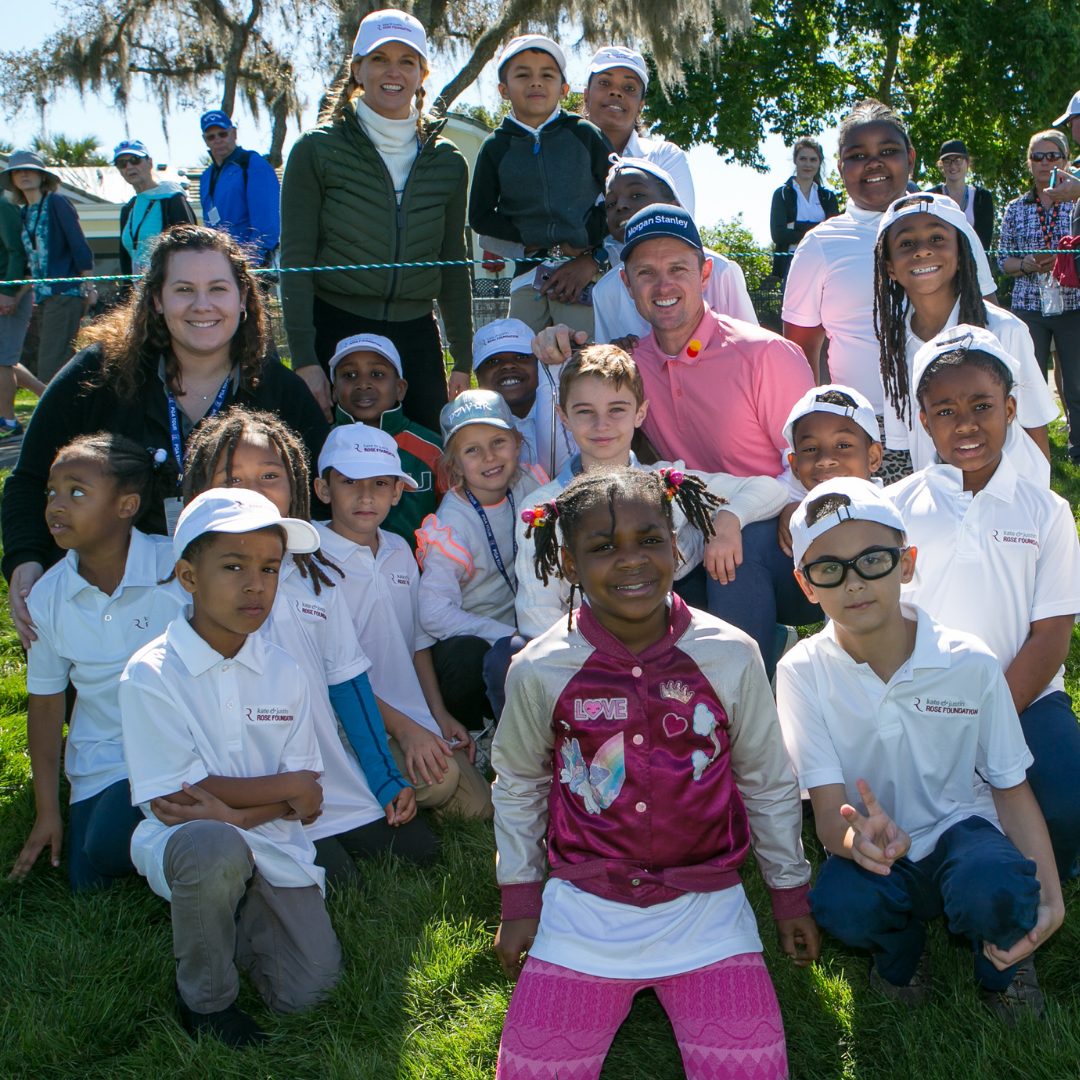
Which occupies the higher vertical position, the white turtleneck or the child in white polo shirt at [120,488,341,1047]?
the white turtleneck

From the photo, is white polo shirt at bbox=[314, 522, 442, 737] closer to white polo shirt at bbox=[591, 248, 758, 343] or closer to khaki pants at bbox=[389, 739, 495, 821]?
khaki pants at bbox=[389, 739, 495, 821]

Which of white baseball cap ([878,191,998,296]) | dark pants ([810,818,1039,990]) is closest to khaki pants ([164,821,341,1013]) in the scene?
dark pants ([810,818,1039,990])

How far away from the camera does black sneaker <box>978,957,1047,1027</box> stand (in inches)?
107

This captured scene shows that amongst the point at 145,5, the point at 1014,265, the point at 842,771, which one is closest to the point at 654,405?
the point at 842,771

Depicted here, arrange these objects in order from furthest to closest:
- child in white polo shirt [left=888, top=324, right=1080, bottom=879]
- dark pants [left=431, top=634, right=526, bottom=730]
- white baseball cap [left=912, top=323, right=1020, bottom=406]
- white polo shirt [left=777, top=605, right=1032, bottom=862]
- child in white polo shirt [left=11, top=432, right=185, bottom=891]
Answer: dark pants [left=431, top=634, right=526, bottom=730] < child in white polo shirt [left=11, top=432, right=185, bottom=891] < white baseball cap [left=912, top=323, right=1020, bottom=406] < child in white polo shirt [left=888, top=324, right=1080, bottom=879] < white polo shirt [left=777, top=605, right=1032, bottom=862]

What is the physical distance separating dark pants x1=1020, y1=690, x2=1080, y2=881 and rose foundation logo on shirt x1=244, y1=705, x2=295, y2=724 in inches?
80.1

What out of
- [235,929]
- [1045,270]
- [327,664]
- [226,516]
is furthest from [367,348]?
[1045,270]

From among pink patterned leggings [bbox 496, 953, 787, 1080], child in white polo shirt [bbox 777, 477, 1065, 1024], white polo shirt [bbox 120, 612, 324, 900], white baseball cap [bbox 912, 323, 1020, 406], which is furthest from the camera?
white baseball cap [bbox 912, 323, 1020, 406]

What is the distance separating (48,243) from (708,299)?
7.62 metres

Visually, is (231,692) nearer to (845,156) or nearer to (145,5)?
(845,156)

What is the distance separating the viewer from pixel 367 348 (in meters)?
4.96

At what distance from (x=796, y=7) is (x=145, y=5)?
14.8 meters

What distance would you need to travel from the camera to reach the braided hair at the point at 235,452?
370 cm

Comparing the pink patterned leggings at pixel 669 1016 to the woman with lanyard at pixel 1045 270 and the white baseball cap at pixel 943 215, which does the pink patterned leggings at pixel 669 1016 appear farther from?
the woman with lanyard at pixel 1045 270
